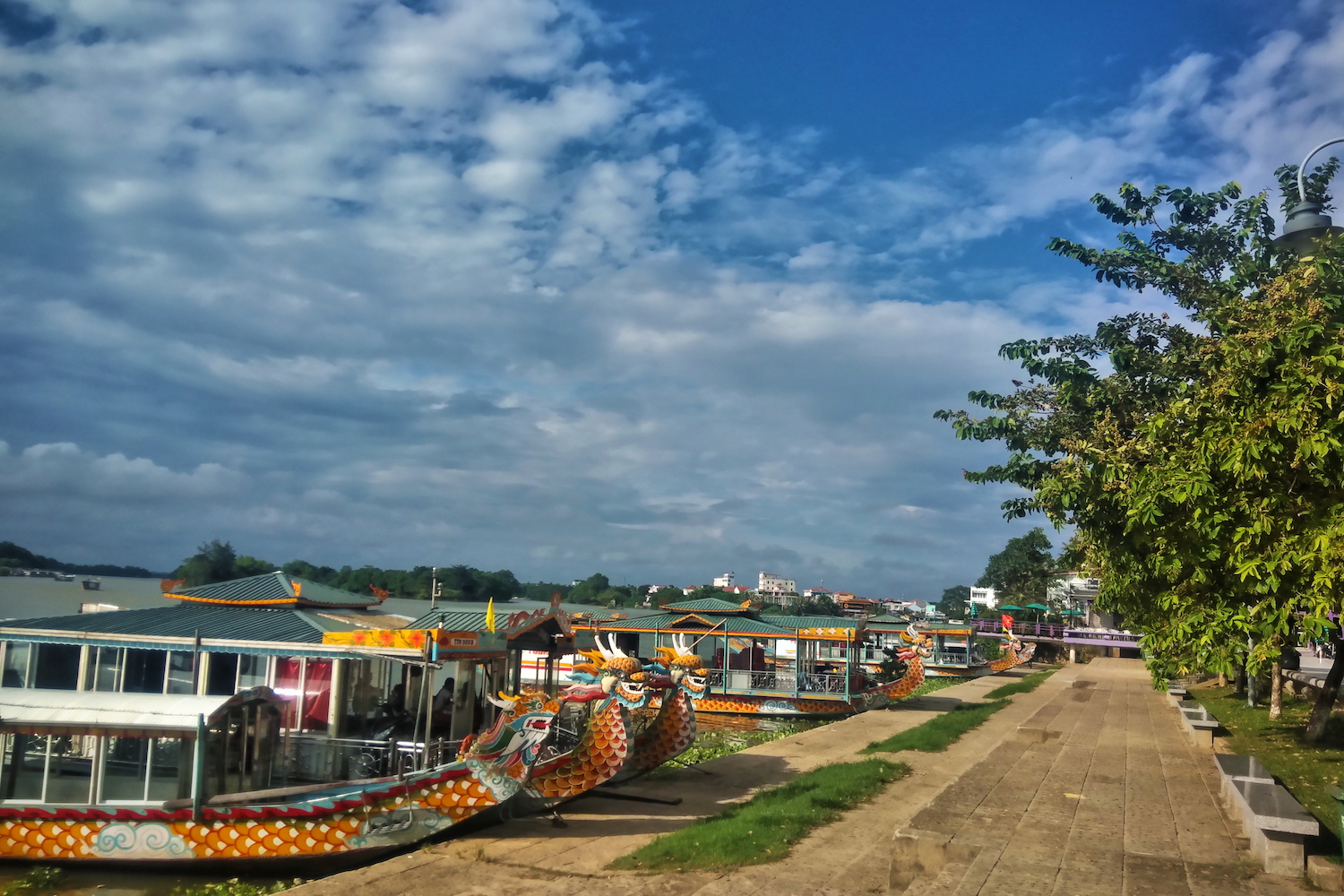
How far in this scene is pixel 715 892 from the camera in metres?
7.54

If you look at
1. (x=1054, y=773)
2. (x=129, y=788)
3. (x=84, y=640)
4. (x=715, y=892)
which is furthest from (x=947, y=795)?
(x=84, y=640)

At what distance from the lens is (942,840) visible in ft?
25.9

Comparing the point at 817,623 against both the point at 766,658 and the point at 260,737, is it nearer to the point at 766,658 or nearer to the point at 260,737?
the point at 766,658

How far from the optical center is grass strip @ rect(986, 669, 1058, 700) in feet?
105

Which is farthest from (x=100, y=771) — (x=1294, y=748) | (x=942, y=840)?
(x=1294, y=748)

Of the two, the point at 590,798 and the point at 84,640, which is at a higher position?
the point at 84,640

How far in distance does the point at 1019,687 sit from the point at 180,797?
32.1 meters

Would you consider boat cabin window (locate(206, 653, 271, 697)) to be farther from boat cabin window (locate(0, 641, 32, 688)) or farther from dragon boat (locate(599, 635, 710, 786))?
dragon boat (locate(599, 635, 710, 786))

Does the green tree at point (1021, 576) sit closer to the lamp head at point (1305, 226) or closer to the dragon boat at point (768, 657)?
the dragon boat at point (768, 657)

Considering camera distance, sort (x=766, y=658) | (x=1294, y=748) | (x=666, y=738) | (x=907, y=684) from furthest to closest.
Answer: (x=907, y=684) < (x=766, y=658) < (x=1294, y=748) < (x=666, y=738)

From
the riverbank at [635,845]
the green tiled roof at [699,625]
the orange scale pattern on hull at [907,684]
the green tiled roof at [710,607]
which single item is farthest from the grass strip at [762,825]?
the orange scale pattern on hull at [907,684]

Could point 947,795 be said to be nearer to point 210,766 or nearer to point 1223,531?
point 1223,531

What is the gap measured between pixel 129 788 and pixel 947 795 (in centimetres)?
923

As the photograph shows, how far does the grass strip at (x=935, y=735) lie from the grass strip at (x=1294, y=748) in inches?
189
